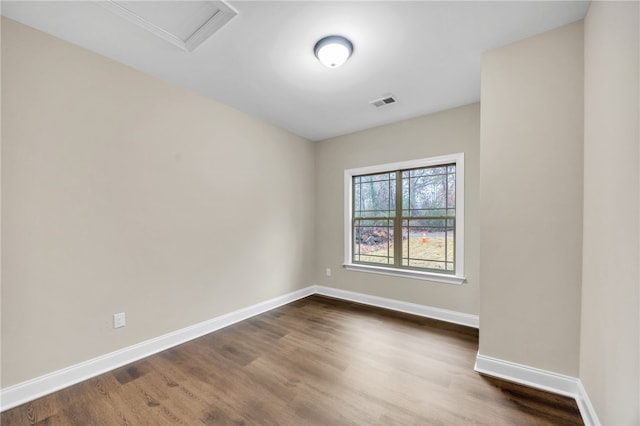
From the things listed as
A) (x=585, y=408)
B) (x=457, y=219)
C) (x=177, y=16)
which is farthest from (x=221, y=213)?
(x=585, y=408)

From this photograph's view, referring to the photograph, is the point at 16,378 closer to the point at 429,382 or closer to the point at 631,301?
the point at 429,382

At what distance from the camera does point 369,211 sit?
3998 millimetres

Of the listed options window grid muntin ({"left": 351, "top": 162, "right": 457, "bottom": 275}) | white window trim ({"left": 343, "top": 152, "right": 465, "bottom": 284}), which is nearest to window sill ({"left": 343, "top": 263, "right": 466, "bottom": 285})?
white window trim ({"left": 343, "top": 152, "right": 465, "bottom": 284})

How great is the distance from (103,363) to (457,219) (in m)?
3.85

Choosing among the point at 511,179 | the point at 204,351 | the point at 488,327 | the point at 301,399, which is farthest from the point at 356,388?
A: the point at 511,179

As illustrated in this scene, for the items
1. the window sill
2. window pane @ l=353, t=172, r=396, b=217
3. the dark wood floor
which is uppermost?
window pane @ l=353, t=172, r=396, b=217

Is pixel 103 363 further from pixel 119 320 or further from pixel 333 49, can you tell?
pixel 333 49

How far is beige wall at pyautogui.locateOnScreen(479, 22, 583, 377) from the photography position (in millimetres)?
1771

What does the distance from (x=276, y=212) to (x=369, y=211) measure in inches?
57.8

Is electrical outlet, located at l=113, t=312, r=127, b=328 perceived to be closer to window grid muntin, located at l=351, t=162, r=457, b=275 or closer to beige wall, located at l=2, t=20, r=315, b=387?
beige wall, located at l=2, t=20, r=315, b=387

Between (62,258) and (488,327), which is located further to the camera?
(488,327)

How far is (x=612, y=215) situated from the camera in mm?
1313

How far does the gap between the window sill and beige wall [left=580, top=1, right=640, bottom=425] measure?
1.39m

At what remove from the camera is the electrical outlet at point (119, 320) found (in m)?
2.16
